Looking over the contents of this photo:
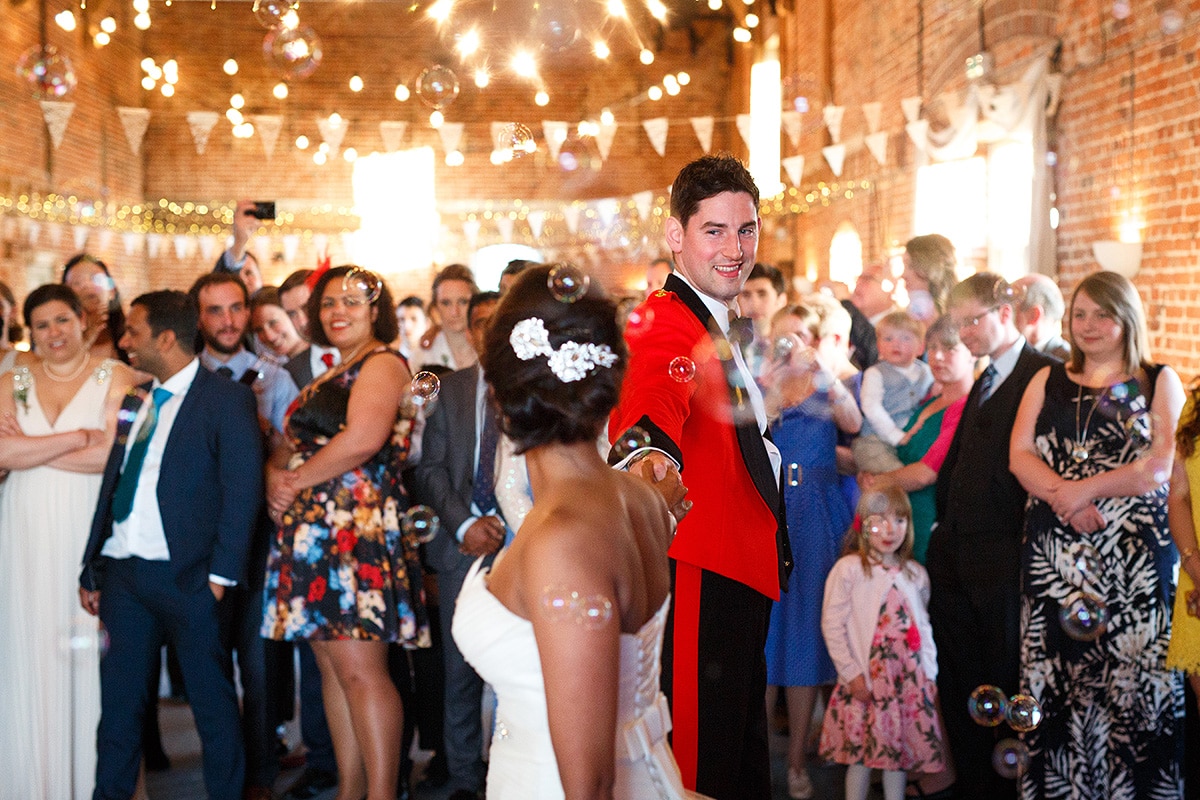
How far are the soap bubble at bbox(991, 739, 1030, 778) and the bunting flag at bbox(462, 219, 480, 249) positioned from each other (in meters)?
13.2

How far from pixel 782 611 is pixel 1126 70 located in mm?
3603

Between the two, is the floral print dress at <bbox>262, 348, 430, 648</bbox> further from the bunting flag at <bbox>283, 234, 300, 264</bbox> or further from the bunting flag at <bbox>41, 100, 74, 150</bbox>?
the bunting flag at <bbox>283, 234, 300, 264</bbox>

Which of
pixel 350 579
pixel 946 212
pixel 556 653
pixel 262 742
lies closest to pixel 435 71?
pixel 350 579

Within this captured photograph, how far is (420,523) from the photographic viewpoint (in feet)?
12.3

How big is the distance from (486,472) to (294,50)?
257 centimetres

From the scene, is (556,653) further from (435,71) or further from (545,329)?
(435,71)

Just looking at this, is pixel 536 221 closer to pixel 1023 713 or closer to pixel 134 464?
pixel 134 464

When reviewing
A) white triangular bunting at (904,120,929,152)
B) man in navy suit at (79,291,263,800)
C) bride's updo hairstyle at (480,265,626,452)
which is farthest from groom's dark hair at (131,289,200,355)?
white triangular bunting at (904,120,929,152)

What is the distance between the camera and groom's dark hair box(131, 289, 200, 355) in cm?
384

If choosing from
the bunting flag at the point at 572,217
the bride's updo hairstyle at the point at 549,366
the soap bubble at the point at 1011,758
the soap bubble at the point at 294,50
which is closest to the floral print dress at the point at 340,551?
the soap bubble at the point at 1011,758

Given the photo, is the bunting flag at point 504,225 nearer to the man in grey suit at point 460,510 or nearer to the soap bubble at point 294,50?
the soap bubble at point 294,50

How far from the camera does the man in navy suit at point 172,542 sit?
147 inches

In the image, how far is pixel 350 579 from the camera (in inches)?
145

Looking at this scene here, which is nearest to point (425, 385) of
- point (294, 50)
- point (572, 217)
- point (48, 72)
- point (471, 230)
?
point (294, 50)
